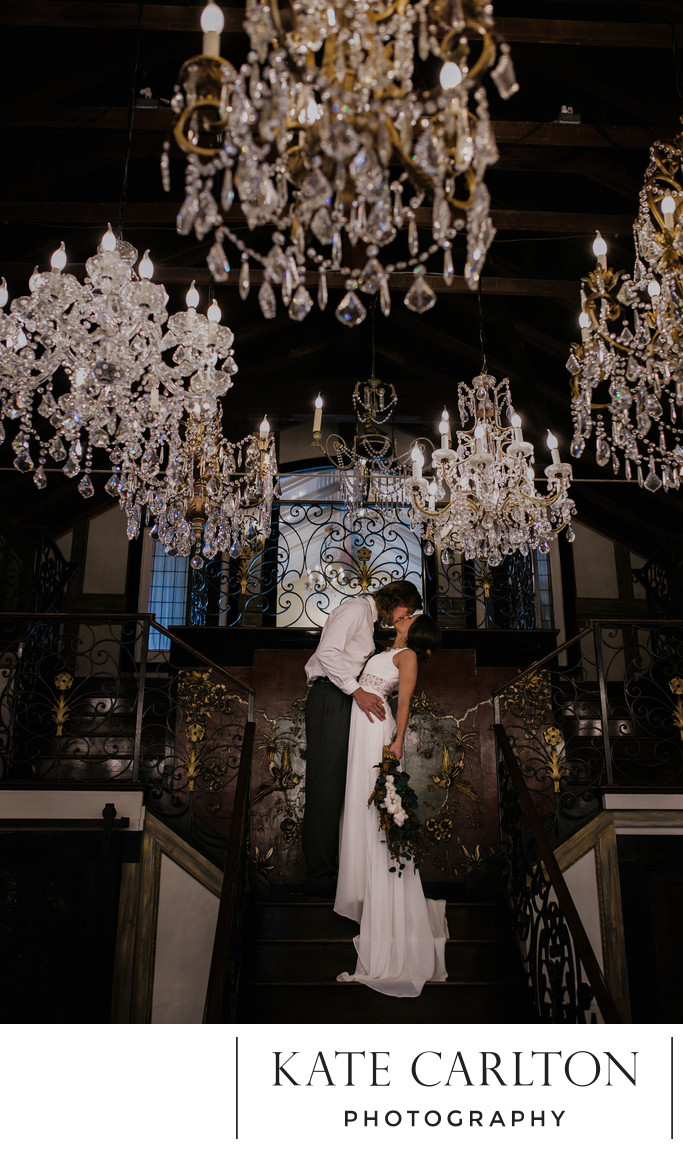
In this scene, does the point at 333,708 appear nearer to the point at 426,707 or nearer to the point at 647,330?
the point at 426,707

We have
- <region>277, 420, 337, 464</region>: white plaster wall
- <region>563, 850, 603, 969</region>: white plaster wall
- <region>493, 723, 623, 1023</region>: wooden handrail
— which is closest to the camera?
<region>493, 723, 623, 1023</region>: wooden handrail

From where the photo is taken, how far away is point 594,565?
11.2 meters

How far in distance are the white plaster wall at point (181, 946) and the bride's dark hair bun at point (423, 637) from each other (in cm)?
225

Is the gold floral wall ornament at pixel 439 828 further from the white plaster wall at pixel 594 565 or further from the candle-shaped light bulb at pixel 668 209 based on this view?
the white plaster wall at pixel 594 565

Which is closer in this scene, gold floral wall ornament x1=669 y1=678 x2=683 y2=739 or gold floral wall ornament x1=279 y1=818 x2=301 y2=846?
gold floral wall ornament x1=669 y1=678 x2=683 y2=739

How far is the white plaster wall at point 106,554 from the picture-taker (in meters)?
10.9

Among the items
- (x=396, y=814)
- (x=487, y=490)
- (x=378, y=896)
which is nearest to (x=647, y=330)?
(x=487, y=490)

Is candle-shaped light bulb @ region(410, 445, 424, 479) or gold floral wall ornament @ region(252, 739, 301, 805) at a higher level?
candle-shaped light bulb @ region(410, 445, 424, 479)

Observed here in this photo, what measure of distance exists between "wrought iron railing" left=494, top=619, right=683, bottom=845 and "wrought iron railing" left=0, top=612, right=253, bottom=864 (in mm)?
2188

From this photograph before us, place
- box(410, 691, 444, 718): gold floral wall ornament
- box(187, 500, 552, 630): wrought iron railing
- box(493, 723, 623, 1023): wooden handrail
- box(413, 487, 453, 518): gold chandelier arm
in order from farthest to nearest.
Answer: box(187, 500, 552, 630): wrought iron railing, box(410, 691, 444, 718): gold floral wall ornament, box(413, 487, 453, 518): gold chandelier arm, box(493, 723, 623, 1023): wooden handrail

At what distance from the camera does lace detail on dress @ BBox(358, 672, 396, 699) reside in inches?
214

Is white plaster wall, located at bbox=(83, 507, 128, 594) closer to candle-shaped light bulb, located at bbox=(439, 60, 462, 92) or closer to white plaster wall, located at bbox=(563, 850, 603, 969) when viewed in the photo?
white plaster wall, located at bbox=(563, 850, 603, 969)

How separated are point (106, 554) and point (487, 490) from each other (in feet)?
20.9

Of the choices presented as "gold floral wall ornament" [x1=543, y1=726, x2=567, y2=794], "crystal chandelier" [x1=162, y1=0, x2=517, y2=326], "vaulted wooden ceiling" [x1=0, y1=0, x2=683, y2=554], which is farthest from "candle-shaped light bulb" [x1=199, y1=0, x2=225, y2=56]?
"gold floral wall ornament" [x1=543, y1=726, x2=567, y2=794]
